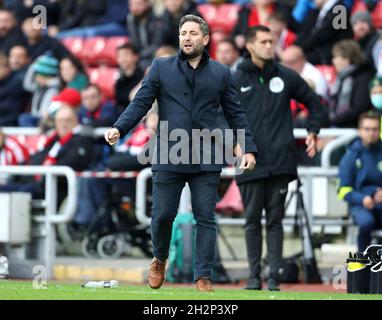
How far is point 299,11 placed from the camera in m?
17.7

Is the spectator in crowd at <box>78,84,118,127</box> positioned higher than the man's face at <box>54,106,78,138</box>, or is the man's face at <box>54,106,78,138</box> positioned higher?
the spectator in crowd at <box>78,84,118,127</box>

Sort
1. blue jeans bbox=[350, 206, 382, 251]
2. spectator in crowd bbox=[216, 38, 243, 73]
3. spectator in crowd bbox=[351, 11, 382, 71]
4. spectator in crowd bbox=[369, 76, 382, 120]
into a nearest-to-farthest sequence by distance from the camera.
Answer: blue jeans bbox=[350, 206, 382, 251], spectator in crowd bbox=[369, 76, 382, 120], spectator in crowd bbox=[351, 11, 382, 71], spectator in crowd bbox=[216, 38, 243, 73]

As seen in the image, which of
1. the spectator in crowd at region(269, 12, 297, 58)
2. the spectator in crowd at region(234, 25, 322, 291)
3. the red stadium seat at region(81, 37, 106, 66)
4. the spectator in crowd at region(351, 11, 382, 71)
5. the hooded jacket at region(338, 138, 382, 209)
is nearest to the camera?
the spectator in crowd at region(234, 25, 322, 291)

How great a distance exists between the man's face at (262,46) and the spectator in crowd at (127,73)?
484 centimetres

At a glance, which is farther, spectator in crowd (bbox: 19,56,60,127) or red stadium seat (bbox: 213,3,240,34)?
red stadium seat (bbox: 213,3,240,34)

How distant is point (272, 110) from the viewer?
40.1 ft

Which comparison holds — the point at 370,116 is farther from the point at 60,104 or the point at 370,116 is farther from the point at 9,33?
the point at 9,33

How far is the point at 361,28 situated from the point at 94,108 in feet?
11.7

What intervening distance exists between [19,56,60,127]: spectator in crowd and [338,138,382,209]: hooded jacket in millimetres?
5367

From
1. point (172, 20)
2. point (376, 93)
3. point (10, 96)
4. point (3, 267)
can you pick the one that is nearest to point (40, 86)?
point (10, 96)

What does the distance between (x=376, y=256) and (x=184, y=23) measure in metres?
2.58

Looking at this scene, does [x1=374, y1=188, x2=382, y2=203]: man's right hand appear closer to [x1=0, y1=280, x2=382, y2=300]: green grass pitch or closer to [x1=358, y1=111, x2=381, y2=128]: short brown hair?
[x1=358, y1=111, x2=381, y2=128]: short brown hair

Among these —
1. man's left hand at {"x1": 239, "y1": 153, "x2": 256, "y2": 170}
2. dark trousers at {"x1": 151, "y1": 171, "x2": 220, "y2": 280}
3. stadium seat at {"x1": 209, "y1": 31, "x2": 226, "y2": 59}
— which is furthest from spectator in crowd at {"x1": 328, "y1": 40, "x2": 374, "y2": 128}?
dark trousers at {"x1": 151, "y1": 171, "x2": 220, "y2": 280}

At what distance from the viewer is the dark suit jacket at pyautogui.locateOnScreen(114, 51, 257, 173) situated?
1037cm
